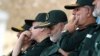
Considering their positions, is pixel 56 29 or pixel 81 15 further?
pixel 56 29

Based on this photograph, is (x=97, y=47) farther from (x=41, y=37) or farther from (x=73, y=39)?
(x=41, y=37)

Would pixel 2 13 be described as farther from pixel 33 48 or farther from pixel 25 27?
pixel 33 48

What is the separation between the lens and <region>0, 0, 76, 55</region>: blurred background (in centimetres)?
715

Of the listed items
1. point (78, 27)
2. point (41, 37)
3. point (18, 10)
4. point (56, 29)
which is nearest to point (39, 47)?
point (41, 37)

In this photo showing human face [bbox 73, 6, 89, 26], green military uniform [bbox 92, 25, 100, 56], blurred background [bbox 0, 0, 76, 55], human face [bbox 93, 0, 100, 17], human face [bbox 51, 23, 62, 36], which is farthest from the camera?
blurred background [bbox 0, 0, 76, 55]

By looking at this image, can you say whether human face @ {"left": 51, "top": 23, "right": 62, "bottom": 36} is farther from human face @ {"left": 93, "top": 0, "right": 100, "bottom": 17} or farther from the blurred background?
the blurred background

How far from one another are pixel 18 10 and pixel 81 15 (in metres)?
4.87

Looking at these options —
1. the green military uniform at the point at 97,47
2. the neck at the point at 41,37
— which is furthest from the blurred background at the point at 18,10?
the green military uniform at the point at 97,47

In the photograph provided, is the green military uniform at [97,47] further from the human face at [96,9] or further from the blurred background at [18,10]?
the blurred background at [18,10]

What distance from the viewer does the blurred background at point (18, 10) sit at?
7149 millimetres

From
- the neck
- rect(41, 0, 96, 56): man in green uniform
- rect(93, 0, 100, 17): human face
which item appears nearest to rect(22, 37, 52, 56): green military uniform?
the neck

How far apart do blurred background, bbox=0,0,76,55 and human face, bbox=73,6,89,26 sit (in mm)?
3521

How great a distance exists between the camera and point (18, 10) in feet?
25.9

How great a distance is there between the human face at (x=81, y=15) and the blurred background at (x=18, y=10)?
3.52 meters
